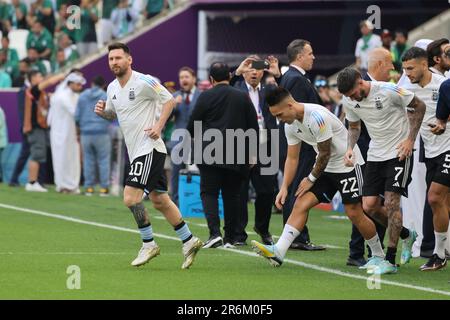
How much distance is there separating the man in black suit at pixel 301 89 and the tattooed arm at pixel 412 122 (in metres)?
2.38

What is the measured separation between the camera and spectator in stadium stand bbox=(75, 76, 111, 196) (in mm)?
23797

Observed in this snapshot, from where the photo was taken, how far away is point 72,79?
24.4m

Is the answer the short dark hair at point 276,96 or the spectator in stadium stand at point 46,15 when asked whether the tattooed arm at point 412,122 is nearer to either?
the short dark hair at point 276,96

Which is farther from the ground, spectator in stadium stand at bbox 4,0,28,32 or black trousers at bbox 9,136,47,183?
spectator in stadium stand at bbox 4,0,28,32

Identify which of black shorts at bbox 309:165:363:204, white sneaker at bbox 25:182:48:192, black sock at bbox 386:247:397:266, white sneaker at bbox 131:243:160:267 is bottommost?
white sneaker at bbox 25:182:48:192

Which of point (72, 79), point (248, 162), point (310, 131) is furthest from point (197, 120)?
point (72, 79)

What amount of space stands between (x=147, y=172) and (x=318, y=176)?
1691mm

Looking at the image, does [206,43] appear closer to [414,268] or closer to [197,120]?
[197,120]

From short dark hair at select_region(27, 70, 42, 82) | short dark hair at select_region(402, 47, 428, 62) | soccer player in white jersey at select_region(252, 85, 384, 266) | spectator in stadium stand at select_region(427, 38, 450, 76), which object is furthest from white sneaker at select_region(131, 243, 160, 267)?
short dark hair at select_region(27, 70, 42, 82)

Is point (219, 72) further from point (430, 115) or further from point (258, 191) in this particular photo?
point (430, 115)

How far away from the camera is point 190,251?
12562 mm

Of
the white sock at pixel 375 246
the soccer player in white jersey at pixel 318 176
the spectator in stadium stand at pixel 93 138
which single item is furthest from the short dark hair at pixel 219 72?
the spectator in stadium stand at pixel 93 138

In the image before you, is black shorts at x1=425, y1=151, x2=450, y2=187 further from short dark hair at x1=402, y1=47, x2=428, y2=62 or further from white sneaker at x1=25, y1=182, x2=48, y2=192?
white sneaker at x1=25, y1=182, x2=48, y2=192

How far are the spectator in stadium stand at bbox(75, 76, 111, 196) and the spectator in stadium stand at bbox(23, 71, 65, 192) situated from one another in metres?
0.87
